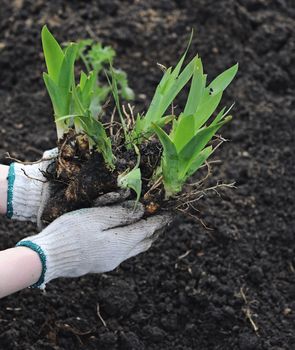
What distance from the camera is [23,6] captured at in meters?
2.99

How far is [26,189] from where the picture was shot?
174 cm

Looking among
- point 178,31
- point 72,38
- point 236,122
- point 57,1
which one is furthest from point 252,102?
point 57,1

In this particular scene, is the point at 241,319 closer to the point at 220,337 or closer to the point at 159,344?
the point at 220,337

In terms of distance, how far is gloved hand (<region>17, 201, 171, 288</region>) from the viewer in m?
1.58

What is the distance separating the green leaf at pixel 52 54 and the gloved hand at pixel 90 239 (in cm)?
34

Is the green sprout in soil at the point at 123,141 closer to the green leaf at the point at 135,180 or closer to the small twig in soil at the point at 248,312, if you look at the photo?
the green leaf at the point at 135,180

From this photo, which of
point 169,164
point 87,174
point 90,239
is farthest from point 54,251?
point 169,164

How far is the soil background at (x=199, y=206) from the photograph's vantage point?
196cm

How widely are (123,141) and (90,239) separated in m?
0.28

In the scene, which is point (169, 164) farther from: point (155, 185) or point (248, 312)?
point (248, 312)

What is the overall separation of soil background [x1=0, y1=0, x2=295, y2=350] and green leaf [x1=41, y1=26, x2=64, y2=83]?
692 mm

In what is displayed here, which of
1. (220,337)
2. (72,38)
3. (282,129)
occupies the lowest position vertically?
(220,337)

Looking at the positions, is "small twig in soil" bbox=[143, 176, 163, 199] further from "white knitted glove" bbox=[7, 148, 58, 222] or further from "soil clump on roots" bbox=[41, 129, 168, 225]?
"white knitted glove" bbox=[7, 148, 58, 222]

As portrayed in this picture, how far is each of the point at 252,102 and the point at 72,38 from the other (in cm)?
81
